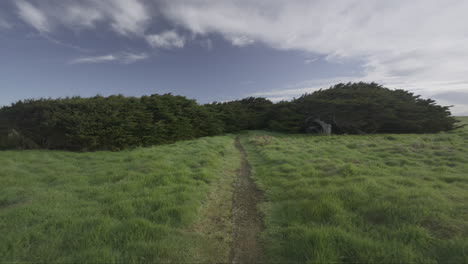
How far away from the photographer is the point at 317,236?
2617mm

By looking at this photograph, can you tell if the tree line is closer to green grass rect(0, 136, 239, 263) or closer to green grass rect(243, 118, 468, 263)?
green grass rect(0, 136, 239, 263)

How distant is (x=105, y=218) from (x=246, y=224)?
2533mm

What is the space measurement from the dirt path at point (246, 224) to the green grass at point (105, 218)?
26 cm

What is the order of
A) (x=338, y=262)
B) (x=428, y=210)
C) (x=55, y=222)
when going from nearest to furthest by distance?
(x=338, y=262) < (x=55, y=222) < (x=428, y=210)

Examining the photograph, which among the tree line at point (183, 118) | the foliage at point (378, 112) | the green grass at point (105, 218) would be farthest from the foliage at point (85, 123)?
the foliage at point (378, 112)

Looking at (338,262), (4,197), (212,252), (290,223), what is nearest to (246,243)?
(212,252)

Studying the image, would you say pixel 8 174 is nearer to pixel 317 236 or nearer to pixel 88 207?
pixel 88 207

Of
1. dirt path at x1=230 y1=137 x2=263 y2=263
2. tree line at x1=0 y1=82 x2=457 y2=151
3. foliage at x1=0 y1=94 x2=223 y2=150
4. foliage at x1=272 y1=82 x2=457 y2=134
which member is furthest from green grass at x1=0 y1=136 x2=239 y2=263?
foliage at x1=272 y1=82 x2=457 y2=134

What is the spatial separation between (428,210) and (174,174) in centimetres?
597

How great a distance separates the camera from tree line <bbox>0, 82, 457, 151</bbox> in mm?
10586

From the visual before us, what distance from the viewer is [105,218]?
3.16m

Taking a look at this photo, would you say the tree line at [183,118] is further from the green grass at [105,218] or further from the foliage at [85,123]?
the green grass at [105,218]

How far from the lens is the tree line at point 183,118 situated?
10.6 meters

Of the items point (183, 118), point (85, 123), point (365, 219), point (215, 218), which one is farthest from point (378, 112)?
point (85, 123)
